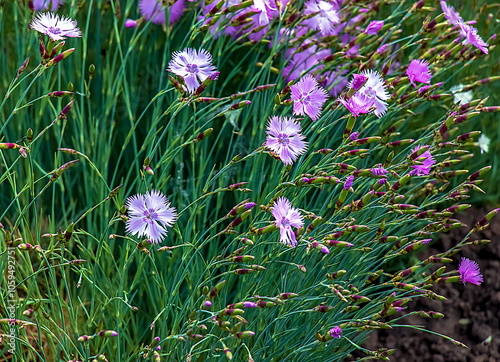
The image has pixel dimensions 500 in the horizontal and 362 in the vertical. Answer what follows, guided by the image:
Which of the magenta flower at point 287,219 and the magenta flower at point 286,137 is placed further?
the magenta flower at point 286,137

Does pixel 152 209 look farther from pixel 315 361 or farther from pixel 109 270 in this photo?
pixel 315 361

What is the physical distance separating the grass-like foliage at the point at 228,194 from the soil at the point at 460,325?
4.7 inches

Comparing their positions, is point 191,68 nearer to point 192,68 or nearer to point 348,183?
point 192,68

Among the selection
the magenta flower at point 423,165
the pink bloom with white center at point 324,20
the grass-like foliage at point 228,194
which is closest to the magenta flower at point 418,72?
the grass-like foliage at point 228,194

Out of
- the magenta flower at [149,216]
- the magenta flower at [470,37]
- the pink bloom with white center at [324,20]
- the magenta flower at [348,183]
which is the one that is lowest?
the magenta flower at [149,216]

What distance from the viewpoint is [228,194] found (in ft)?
7.30

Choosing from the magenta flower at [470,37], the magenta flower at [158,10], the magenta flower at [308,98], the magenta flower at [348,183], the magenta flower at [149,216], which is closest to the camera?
the magenta flower at [149,216]

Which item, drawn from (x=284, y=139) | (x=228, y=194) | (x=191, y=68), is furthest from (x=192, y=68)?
(x=228, y=194)

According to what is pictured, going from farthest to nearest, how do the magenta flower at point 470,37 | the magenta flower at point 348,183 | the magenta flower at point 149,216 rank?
the magenta flower at point 470,37 → the magenta flower at point 348,183 → the magenta flower at point 149,216

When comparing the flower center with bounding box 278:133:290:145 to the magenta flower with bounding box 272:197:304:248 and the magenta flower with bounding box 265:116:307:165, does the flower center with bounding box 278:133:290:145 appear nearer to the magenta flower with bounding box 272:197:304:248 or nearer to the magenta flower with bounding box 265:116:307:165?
the magenta flower with bounding box 265:116:307:165

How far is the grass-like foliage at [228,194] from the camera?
1.34 metres

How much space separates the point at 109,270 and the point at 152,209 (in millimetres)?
566

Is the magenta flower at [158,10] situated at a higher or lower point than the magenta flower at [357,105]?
higher

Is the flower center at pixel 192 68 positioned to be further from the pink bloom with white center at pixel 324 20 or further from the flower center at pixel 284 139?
the pink bloom with white center at pixel 324 20
